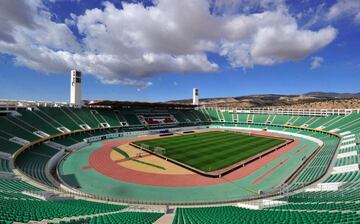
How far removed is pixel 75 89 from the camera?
5922 centimetres

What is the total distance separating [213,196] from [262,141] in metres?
32.6

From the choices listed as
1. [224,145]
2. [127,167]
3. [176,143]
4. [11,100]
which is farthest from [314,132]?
[11,100]

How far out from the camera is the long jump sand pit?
90.1 feet

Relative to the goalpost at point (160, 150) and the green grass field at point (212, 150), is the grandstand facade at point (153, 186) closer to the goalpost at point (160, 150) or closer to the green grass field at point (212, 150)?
the green grass field at point (212, 150)

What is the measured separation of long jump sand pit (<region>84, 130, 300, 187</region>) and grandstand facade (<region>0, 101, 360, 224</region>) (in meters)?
1.46

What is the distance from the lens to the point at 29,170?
27250 millimetres

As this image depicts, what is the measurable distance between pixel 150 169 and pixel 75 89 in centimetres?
3992

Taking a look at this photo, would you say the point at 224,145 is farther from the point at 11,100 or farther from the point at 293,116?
the point at 11,100

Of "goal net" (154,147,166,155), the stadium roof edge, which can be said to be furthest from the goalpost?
the stadium roof edge

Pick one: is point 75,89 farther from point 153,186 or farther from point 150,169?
point 153,186

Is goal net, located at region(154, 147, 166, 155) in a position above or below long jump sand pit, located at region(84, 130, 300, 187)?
above

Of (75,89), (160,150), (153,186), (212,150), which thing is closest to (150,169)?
(153,186)

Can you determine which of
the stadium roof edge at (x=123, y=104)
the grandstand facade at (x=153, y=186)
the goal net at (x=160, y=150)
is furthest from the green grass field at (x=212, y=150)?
the stadium roof edge at (x=123, y=104)

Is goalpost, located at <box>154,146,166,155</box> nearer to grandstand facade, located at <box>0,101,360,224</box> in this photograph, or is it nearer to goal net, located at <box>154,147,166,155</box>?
goal net, located at <box>154,147,166,155</box>
